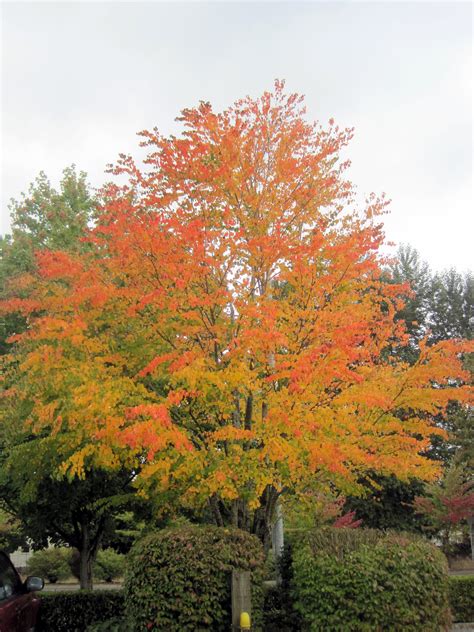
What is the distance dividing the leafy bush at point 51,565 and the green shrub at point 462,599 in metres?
22.7

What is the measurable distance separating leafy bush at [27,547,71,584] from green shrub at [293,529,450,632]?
1005 inches

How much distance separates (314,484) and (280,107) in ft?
20.9

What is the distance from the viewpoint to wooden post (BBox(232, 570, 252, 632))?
653 cm

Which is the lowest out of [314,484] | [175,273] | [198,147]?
[314,484]

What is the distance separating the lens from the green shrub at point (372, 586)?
6.66m

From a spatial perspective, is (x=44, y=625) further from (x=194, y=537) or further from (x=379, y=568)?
(x=379, y=568)

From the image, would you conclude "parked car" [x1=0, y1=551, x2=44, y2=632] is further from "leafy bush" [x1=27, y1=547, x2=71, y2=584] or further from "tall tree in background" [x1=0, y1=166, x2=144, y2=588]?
"leafy bush" [x1=27, y1=547, x2=71, y2=584]

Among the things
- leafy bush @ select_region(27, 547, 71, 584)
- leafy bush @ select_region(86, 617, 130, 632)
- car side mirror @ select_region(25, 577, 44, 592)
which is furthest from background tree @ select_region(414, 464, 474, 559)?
leafy bush @ select_region(27, 547, 71, 584)

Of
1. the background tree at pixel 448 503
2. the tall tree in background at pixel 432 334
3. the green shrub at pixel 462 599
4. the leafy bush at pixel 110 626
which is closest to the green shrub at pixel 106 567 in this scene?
the tall tree in background at pixel 432 334

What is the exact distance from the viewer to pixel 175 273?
780 centimetres

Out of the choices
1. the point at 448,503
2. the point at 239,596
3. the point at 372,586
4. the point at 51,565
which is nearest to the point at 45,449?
the point at 239,596

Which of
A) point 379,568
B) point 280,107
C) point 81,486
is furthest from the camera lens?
point 81,486

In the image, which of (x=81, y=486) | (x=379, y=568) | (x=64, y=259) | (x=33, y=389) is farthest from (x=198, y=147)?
(x=81, y=486)

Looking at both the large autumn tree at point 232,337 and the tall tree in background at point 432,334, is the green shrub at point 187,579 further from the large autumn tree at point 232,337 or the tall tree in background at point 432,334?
the tall tree in background at point 432,334
